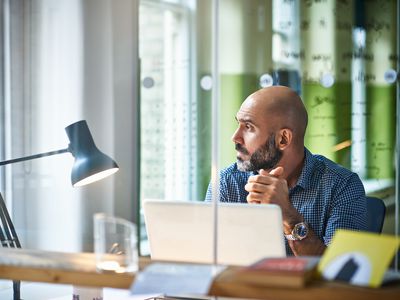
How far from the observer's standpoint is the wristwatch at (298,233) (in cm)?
237

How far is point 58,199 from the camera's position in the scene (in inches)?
108

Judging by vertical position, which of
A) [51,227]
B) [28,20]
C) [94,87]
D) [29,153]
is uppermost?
[28,20]

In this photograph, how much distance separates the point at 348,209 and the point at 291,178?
23 centimetres

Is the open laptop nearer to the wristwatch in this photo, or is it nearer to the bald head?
the wristwatch

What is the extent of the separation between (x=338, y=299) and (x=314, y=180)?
122 cm

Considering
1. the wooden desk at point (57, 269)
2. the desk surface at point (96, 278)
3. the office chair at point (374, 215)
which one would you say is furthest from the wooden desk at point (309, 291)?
the office chair at point (374, 215)

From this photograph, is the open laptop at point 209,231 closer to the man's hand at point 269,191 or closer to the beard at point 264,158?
the man's hand at point 269,191

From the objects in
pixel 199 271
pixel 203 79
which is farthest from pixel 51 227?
pixel 203 79

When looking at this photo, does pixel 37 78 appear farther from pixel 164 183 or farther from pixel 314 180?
pixel 164 183

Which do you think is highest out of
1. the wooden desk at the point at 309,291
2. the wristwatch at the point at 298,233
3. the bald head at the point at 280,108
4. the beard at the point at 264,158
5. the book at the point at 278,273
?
the bald head at the point at 280,108

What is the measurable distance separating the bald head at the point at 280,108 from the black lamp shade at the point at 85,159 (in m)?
0.59

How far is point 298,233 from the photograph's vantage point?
239cm

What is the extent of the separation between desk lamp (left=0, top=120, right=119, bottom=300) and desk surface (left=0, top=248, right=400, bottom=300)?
1.46 ft

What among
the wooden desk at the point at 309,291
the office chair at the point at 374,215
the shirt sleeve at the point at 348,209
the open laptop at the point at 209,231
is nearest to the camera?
the wooden desk at the point at 309,291
